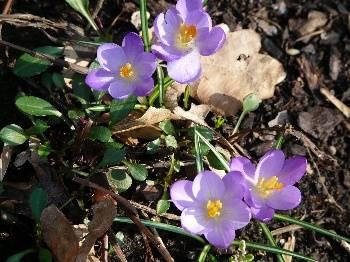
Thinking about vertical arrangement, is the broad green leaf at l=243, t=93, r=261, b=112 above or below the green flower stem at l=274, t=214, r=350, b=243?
above

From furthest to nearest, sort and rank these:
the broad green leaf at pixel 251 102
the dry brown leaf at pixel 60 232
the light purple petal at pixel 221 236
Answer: the broad green leaf at pixel 251 102
the dry brown leaf at pixel 60 232
the light purple petal at pixel 221 236

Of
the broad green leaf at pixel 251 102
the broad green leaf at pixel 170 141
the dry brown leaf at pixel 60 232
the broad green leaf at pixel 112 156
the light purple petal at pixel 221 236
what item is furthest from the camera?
the broad green leaf at pixel 251 102

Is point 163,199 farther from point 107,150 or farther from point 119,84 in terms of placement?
point 119,84

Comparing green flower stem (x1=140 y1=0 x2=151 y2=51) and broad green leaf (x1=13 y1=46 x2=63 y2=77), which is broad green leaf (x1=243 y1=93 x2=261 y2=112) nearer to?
green flower stem (x1=140 y1=0 x2=151 y2=51)

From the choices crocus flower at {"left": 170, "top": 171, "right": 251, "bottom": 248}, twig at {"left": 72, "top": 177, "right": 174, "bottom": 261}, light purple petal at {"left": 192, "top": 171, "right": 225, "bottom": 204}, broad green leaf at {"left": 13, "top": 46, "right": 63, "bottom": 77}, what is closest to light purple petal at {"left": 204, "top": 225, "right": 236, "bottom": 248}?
crocus flower at {"left": 170, "top": 171, "right": 251, "bottom": 248}

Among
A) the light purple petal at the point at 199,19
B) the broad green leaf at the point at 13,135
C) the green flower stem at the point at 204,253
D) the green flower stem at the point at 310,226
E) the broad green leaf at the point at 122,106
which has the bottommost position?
the green flower stem at the point at 204,253

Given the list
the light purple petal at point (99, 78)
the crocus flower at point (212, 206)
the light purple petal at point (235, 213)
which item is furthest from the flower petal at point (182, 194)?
the light purple petal at point (99, 78)

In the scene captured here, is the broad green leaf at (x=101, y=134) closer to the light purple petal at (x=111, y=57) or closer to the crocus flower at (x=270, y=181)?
the light purple petal at (x=111, y=57)
